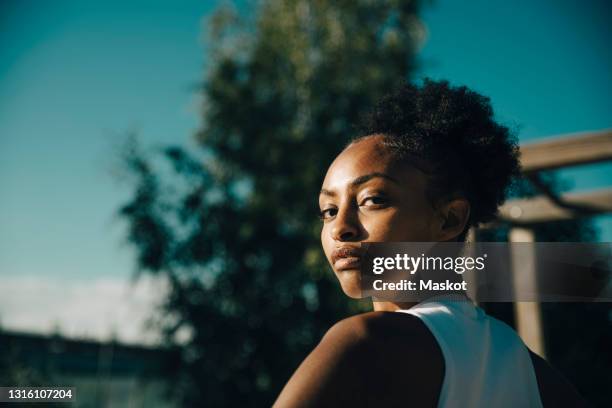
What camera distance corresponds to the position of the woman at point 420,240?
28.9 inches

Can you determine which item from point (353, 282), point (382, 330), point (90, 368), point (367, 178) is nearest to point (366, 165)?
point (367, 178)

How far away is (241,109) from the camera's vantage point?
1267 cm

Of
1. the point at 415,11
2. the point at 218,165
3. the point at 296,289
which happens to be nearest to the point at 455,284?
the point at 296,289

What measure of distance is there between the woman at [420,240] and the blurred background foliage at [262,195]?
9.54 metres

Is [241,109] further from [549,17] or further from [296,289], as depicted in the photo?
[549,17]

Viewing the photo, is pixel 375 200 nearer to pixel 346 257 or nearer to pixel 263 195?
pixel 346 257

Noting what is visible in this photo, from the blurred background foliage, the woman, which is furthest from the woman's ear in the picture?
the blurred background foliage

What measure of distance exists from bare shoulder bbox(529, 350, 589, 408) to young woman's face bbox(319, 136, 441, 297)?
356 millimetres

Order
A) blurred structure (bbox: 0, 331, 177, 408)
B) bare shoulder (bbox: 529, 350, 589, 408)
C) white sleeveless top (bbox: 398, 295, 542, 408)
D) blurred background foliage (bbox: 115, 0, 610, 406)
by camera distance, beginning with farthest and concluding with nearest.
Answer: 1. blurred background foliage (bbox: 115, 0, 610, 406)
2. blurred structure (bbox: 0, 331, 177, 408)
3. bare shoulder (bbox: 529, 350, 589, 408)
4. white sleeveless top (bbox: 398, 295, 542, 408)

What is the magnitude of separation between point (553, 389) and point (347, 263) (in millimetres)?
511

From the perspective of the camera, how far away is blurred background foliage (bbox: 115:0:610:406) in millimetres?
11555

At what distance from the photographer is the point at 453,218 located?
116cm

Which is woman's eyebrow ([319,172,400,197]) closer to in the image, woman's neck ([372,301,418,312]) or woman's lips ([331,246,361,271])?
woman's lips ([331,246,361,271])

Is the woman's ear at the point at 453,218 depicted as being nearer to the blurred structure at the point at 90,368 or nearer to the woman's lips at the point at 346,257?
the woman's lips at the point at 346,257
